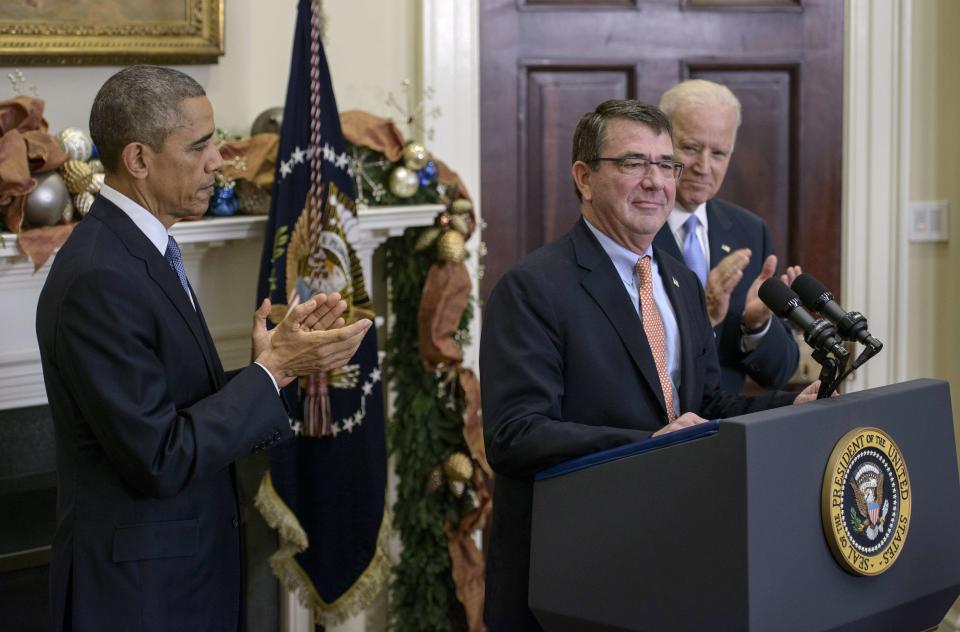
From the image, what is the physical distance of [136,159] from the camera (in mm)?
1979

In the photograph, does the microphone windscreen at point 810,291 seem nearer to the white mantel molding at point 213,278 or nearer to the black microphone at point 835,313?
the black microphone at point 835,313

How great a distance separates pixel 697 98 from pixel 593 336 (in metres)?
0.90

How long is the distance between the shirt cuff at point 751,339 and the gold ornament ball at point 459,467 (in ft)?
3.19

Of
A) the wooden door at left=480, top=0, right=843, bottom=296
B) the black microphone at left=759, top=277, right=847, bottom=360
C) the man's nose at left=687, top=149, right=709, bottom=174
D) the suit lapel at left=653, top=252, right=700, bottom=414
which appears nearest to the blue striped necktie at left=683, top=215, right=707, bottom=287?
the man's nose at left=687, top=149, right=709, bottom=174

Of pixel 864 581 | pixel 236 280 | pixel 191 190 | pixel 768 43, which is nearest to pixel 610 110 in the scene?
pixel 191 190

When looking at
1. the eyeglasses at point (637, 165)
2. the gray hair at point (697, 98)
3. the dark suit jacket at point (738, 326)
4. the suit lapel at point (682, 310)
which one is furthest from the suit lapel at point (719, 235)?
the eyeglasses at point (637, 165)

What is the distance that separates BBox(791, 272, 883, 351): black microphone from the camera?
1799 millimetres

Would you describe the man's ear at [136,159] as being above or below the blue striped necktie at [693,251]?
above

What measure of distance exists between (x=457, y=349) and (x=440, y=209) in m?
0.38

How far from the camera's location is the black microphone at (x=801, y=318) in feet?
5.85

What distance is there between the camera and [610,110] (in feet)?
6.88

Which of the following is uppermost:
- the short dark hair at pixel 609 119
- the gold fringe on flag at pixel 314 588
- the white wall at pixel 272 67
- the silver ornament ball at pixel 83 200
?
the white wall at pixel 272 67

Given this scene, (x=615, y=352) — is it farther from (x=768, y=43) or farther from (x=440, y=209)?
(x=768, y=43)

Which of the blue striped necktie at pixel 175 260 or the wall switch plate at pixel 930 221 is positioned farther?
the wall switch plate at pixel 930 221
